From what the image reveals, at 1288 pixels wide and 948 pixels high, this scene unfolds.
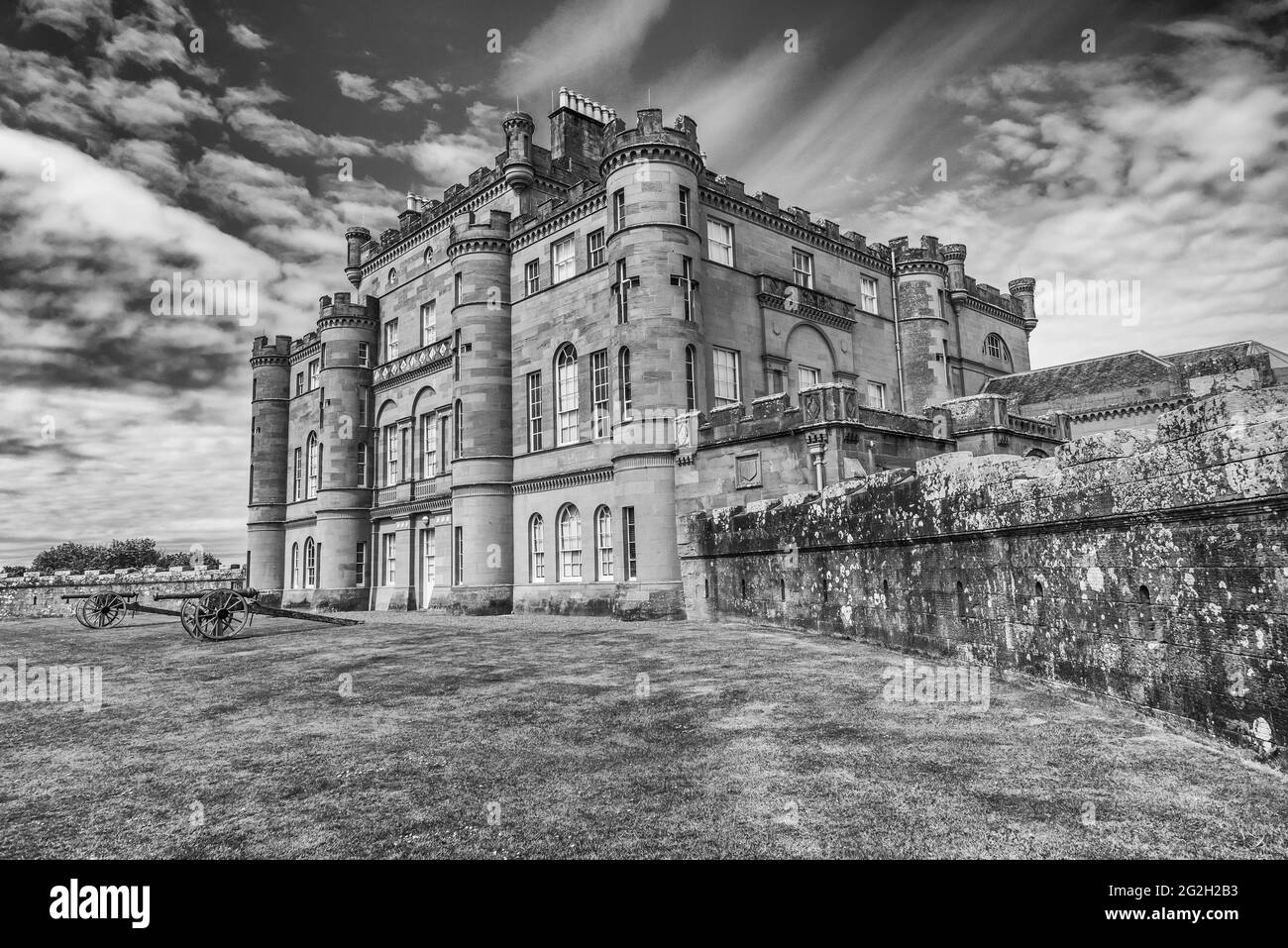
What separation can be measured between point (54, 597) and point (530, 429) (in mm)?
32812

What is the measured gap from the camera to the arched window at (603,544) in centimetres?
2505

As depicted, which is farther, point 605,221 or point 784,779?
point 605,221

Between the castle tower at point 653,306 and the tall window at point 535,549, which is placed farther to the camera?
the tall window at point 535,549

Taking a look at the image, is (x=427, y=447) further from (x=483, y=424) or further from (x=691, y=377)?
(x=691, y=377)

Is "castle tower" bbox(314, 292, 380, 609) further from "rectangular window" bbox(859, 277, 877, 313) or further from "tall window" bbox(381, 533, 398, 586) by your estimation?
"rectangular window" bbox(859, 277, 877, 313)

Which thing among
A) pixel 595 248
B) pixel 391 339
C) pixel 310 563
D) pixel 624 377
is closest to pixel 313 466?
pixel 310 563

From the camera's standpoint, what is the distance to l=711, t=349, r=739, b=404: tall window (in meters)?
25.1

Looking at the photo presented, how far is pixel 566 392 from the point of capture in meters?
26.6

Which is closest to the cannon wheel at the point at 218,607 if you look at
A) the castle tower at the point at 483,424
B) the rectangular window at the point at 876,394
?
the castle tower at the point at 483,424

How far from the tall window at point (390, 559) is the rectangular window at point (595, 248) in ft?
52.1

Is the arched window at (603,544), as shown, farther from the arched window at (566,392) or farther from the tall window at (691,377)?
the tall window at (691,377)

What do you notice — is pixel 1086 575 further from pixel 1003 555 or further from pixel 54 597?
pixel 54 597
